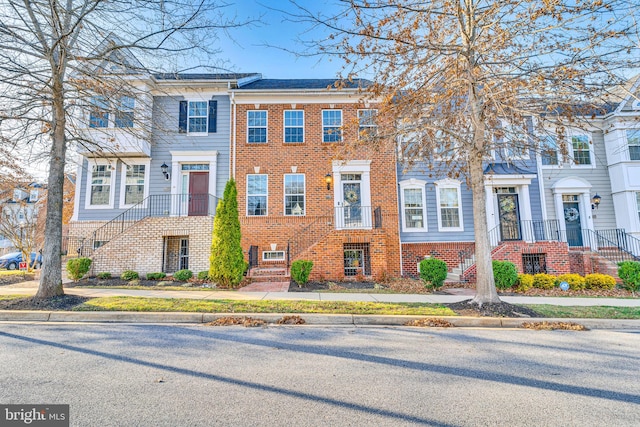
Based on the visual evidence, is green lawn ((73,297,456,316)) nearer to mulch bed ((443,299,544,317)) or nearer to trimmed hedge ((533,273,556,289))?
mulch bed ((443,299,544,317))

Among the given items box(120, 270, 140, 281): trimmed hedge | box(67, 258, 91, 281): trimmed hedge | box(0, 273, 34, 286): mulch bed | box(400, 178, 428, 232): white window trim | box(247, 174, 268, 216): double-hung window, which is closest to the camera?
box(67, 258, 91, 281): trimmed hedge

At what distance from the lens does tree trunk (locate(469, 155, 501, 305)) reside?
264 inches

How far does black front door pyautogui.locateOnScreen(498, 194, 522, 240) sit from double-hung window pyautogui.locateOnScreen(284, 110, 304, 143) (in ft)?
30.9

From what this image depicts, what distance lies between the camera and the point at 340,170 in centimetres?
1296

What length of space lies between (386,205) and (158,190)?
32.0ft

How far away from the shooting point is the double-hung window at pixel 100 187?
13.0 meters

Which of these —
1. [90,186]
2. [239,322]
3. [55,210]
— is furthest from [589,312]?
[90,186]

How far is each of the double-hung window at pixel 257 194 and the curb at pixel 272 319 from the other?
7.28 meters

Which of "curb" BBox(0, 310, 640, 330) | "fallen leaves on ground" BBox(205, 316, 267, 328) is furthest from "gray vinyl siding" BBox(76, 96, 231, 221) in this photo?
→ "fallen leaves on ground" BBox(205, 316, 267, 328)

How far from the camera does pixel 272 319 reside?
5797 mm

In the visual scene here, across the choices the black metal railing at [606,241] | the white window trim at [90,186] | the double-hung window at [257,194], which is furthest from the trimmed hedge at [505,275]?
the white window trim at [90,186]

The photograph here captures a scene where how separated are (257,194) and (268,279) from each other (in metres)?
4.13

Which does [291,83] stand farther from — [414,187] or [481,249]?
[481,249]

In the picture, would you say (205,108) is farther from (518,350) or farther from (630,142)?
(630,142)
